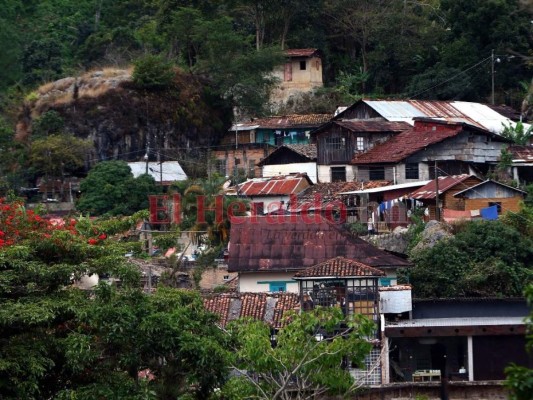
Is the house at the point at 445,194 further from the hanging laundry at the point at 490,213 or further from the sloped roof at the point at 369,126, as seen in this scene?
the sloped roof at the point at 369,126

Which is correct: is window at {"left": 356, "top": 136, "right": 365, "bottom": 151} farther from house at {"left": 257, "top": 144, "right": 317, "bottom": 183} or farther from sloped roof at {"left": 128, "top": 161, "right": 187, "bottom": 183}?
sloped roof at {"left": 128, "top": 161, "right": 187, "bottom": 183}

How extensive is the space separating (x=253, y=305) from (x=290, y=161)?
1488 centimetres

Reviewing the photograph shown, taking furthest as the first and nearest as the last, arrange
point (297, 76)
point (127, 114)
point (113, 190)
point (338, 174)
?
point (297, 76)
point (127, 114)
point (338, 174)
point (113, 190)

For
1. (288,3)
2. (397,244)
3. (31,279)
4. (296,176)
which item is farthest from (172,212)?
(31,279)

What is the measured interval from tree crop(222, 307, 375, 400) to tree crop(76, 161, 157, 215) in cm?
2021

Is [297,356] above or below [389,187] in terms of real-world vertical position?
below

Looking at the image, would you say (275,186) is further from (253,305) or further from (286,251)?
(253,305)

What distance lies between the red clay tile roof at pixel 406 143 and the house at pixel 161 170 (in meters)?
6.68

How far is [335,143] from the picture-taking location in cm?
3934

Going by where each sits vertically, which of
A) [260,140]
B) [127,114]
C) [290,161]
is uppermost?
[127,114]

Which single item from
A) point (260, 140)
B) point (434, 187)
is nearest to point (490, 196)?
point (434, 187)

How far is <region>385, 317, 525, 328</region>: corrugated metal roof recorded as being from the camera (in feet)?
83.7

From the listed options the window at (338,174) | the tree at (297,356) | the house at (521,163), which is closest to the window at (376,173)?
the window at (338,174)

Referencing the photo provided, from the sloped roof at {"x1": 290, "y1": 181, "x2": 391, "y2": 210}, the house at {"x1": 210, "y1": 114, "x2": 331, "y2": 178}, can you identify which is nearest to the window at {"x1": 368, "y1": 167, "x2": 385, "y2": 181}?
the sloped roof at {"x1": 290, "y1": 181, "x2": 391, "y2": 210}
